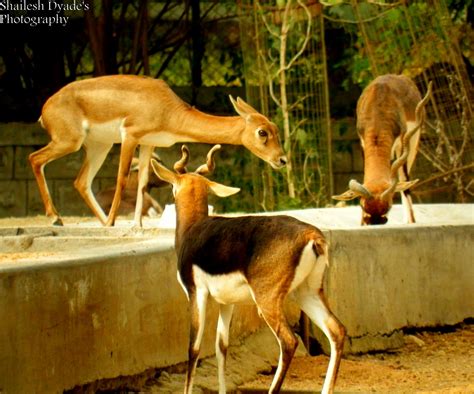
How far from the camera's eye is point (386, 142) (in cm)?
980

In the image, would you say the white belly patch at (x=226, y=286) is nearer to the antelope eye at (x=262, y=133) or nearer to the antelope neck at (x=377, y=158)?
the antelope neck at (x=377, y=158)

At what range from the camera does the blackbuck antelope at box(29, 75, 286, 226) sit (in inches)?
379

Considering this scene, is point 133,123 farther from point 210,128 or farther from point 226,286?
point 226,286

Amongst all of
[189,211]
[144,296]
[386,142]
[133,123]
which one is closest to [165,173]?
[189,211]

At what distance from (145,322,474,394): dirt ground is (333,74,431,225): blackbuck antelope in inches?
53.5

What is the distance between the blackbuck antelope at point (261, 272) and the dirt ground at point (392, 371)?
565 millimetres

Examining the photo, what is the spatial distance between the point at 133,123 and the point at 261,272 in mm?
4590

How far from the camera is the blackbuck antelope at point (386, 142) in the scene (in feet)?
29.8

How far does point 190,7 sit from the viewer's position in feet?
51.5

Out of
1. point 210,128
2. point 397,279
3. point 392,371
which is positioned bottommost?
point 392,371

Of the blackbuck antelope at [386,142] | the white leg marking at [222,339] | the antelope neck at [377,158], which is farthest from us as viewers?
the antelope neck at [377,158]

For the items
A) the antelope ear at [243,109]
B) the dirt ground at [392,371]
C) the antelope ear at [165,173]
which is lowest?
the dirt ground at [392,371]

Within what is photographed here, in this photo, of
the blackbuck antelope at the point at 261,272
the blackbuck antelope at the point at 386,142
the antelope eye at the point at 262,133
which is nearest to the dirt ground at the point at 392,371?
the blackbuck antelope at the point at 261,272

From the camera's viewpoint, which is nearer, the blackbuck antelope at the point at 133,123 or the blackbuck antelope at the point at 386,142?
the blackbuck antelope at the point at 386,142
